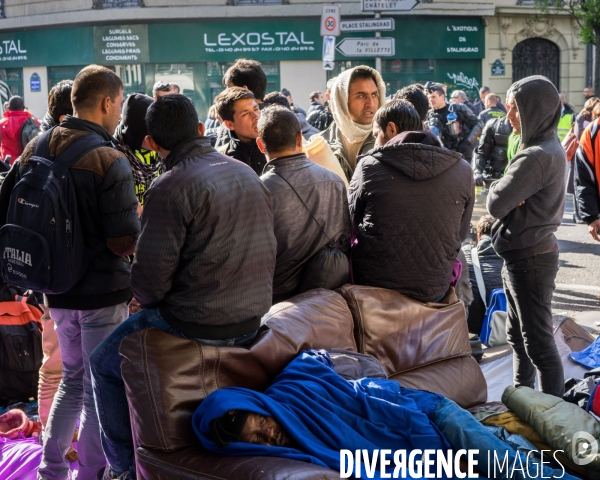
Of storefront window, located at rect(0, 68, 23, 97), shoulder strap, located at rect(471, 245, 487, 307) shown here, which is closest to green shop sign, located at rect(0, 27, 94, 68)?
storefront window, located at rect(0, 68, 23, 97)

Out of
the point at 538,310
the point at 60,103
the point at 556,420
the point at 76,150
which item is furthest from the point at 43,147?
the point at 538,310

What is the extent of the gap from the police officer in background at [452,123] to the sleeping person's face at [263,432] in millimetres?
7874

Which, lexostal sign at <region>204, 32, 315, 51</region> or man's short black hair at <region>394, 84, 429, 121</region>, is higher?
lexostal sign at <region>204, 32, 315, 51</region>

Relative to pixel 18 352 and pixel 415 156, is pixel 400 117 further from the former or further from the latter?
pixel 18 352

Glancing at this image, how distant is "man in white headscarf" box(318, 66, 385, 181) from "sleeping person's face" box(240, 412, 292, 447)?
253 cm

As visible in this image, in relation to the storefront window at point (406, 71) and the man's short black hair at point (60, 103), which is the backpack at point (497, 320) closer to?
the man's short black hair at point (60, 103)

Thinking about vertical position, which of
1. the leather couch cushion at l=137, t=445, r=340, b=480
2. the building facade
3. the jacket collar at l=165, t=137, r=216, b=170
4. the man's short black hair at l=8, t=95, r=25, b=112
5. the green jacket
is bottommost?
the green jacket

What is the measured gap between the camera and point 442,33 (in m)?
25.8

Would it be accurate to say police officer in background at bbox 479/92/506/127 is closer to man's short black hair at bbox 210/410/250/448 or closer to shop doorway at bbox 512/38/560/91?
shop doorway at bbox 512/38/560/91

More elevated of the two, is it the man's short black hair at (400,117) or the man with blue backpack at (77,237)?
the man's short black hair at (400,117)

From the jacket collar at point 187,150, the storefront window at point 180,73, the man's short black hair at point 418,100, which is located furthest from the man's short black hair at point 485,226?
the storefront window at point 180,73

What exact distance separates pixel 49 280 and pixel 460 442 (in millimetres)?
2066

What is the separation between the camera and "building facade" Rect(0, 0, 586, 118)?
25141mm

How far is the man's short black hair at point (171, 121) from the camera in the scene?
353 cm
